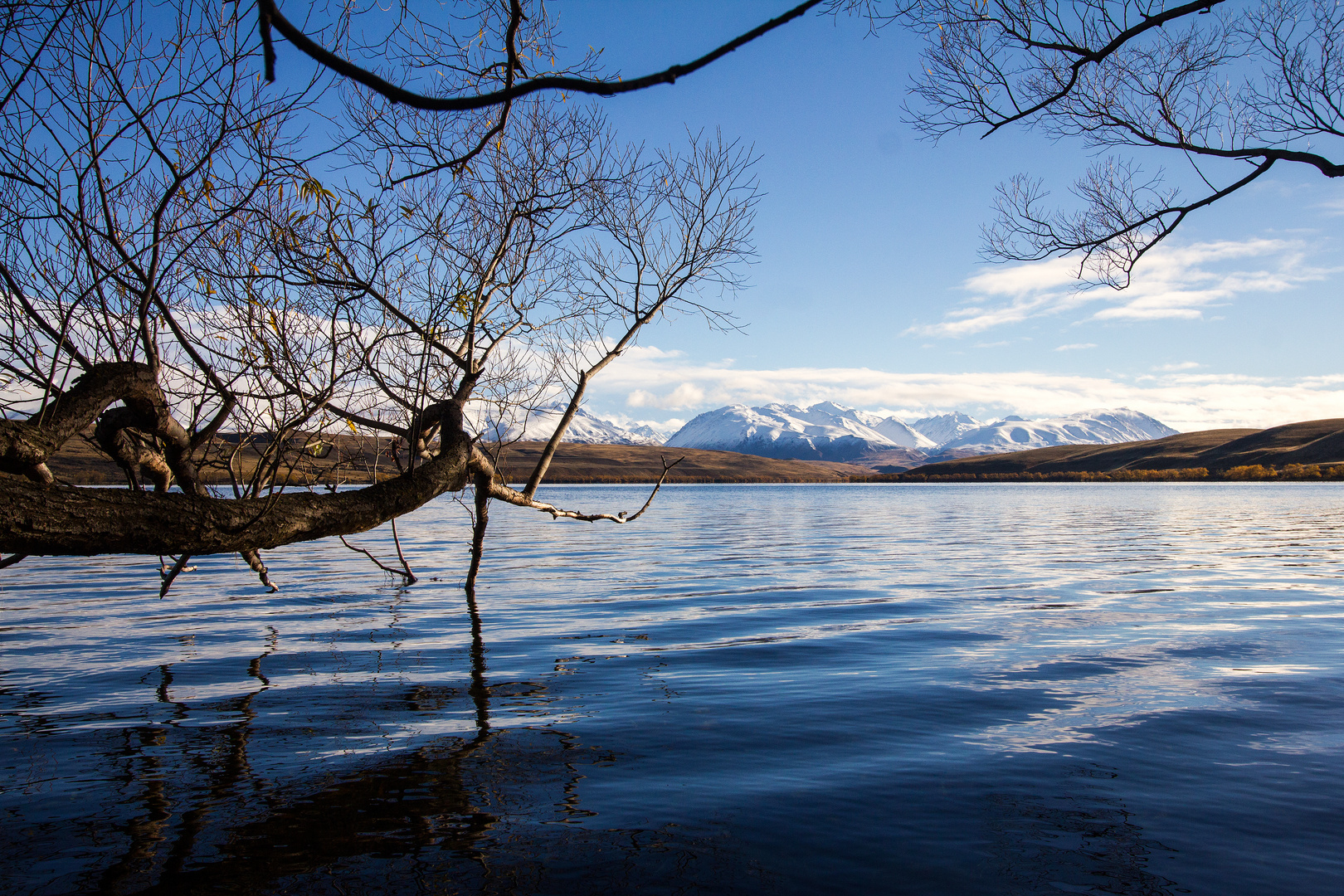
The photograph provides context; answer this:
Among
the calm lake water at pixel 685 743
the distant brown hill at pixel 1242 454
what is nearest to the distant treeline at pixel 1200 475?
the distant brown hill at pixel 1242 454

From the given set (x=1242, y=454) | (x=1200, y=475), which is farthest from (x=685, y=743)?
(x=1242, y=454)

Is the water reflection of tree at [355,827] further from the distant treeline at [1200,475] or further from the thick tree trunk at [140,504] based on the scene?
the distant treeline at [1200,475]

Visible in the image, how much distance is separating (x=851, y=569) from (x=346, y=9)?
19.7 metres

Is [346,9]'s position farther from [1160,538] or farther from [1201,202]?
[1160,538]

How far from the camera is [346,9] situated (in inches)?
255

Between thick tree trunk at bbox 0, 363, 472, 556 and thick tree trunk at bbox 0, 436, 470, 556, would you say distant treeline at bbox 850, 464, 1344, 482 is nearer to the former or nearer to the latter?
thick tree trunk at bbox 0, 363, 472, 556

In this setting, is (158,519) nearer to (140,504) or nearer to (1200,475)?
(140,504)

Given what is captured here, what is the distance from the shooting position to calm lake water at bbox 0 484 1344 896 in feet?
17.8

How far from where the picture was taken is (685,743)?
7.91 metres

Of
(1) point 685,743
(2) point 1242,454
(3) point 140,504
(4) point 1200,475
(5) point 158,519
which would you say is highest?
(2) point 1242,454

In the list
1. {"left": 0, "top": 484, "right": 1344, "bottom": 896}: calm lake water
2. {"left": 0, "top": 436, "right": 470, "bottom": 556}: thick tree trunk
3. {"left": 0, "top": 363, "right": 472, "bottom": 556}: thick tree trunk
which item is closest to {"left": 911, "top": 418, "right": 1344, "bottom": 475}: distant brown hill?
{"left": 0, "top": 484, "right": 1344, "bottom": 896}: calm lake water

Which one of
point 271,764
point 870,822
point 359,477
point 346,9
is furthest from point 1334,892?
point 359,477

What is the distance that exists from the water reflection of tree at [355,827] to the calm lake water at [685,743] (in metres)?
0.03

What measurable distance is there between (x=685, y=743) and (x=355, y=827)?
3.19 metres
